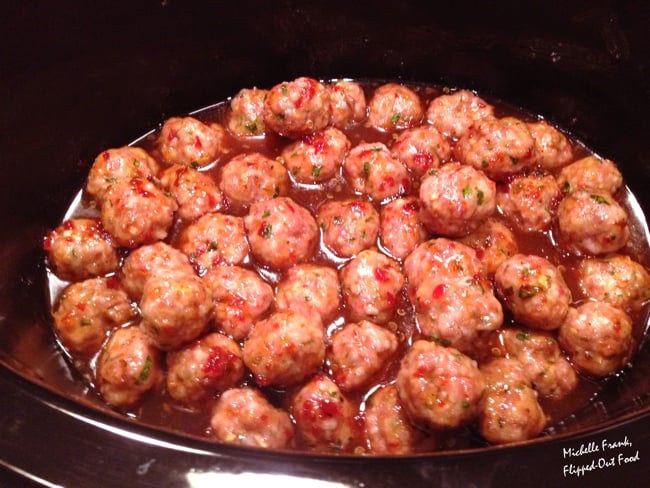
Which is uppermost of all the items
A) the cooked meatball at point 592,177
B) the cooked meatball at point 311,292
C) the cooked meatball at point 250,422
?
the cooked meatball at point 592,177

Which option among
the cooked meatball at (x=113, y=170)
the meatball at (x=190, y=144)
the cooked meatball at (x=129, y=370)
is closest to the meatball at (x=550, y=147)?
the meatball at (x=190, y=144)

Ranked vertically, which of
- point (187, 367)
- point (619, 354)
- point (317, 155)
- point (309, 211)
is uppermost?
point (317, 155)

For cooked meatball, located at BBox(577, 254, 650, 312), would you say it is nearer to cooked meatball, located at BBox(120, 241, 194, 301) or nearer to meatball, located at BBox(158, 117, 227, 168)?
cooked meatball, located at BBox(120, 241, 194, 301)

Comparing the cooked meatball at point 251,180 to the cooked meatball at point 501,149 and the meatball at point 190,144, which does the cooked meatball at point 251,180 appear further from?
the cooked meatball at point 501,149

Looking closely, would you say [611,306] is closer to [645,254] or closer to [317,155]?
[645,254]

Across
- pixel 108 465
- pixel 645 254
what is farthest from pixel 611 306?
pixel 108 465

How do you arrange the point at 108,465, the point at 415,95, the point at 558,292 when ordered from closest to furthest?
the point at 108,465
the point at 558,292
the point at 415,95
